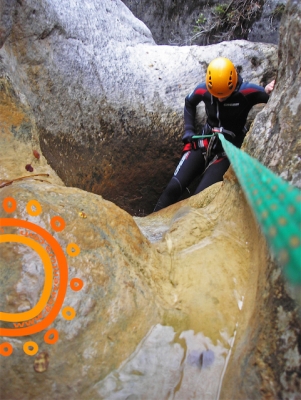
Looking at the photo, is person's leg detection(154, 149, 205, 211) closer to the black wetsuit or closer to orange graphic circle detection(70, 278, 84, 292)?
the black wetsuit

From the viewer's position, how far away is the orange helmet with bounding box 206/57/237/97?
9.41ft

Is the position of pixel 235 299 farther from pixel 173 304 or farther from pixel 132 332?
pixel 132 332

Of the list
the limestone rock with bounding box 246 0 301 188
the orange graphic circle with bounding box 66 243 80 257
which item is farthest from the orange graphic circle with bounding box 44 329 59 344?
the limestone rock with bounding box 246 0 301 188

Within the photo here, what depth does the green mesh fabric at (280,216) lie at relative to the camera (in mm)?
657

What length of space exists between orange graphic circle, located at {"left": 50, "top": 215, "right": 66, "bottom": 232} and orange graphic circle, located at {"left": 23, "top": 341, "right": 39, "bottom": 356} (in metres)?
0.41

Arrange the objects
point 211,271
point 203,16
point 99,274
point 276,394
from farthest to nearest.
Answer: point 203,16, point 211,271, point 99,274, point 276,394

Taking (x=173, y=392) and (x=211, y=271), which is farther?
(x=211, y=271)

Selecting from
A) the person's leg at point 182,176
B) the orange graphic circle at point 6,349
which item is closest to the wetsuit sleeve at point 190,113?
the person's leg at point 182,176

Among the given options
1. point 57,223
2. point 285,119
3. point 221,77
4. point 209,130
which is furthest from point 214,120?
point 57,223

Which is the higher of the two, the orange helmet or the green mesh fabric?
the orange helmet

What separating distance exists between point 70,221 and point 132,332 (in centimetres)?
48

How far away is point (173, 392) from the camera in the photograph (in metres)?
1.30

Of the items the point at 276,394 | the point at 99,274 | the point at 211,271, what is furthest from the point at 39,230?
the point at 276,394

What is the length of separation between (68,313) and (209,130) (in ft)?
7.44
